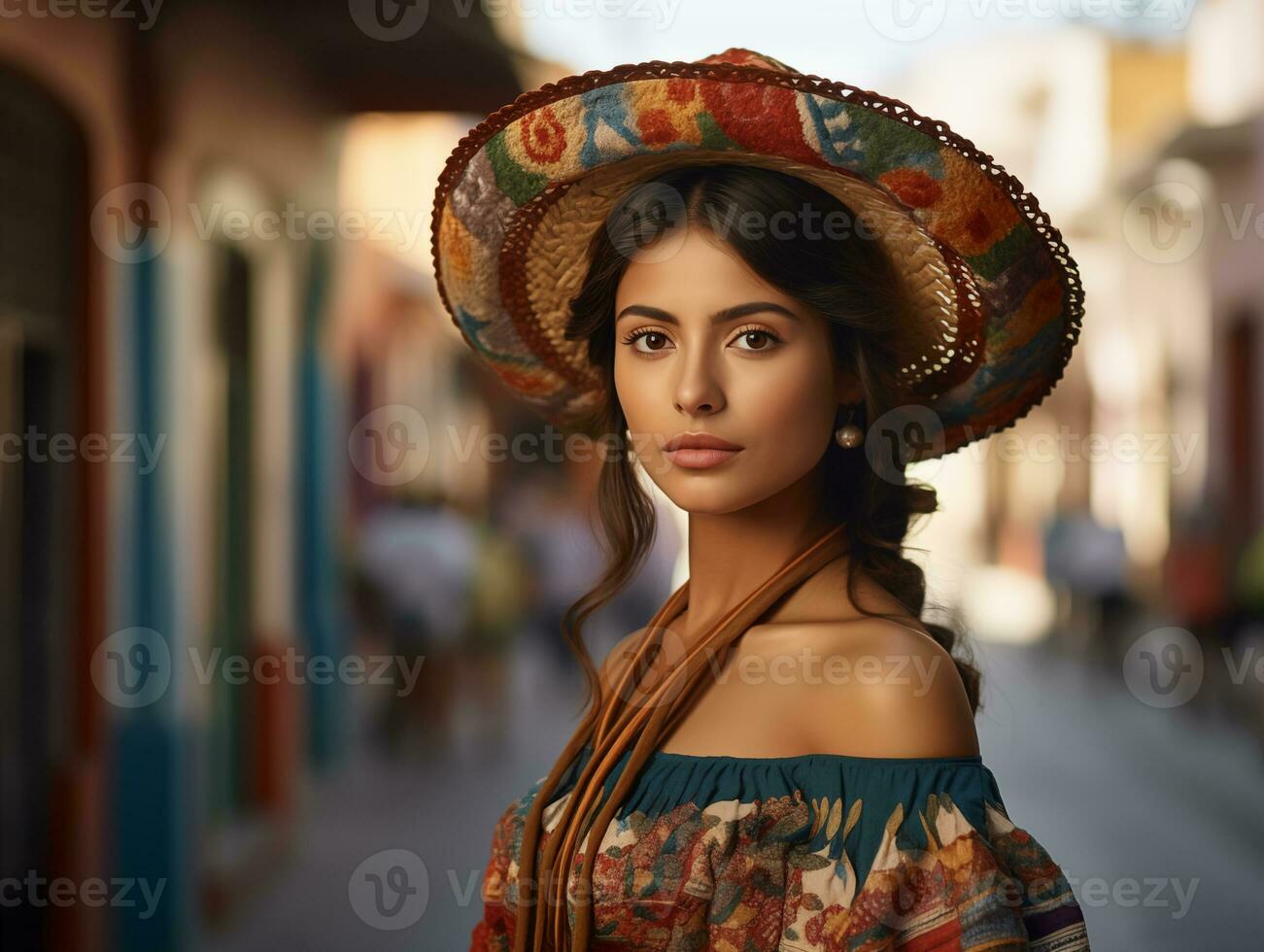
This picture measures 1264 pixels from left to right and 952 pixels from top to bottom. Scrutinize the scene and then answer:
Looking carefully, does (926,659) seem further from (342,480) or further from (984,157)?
(342,480)

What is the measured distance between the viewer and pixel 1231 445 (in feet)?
38.0

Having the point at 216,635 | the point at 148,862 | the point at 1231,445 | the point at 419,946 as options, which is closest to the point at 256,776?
the point at 216,635

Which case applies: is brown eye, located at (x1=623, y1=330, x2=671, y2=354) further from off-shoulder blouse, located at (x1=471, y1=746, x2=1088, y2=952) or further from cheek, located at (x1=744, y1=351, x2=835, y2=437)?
off-shoulder blouse, located at (x1=471, y1=746, x2=1088, y2=952)

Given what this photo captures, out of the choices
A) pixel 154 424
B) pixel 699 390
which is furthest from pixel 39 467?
pixel 699 390

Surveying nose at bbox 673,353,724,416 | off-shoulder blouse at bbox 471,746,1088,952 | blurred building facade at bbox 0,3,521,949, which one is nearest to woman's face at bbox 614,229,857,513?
nose at bbox 673,353,724,416

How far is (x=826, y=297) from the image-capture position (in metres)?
1.50

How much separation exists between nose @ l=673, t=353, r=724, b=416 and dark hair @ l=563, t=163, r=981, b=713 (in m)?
0.12

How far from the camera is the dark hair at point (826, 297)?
1.50 metres

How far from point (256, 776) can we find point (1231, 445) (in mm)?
8891

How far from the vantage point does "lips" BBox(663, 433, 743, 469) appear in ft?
4.87

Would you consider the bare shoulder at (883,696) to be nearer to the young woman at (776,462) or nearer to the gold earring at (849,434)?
the young woman at (776,462)

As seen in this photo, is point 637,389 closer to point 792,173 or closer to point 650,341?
point 650,341

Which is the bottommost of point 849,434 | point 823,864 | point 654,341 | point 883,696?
point 823,864

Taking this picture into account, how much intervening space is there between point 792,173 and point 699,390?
272mm
